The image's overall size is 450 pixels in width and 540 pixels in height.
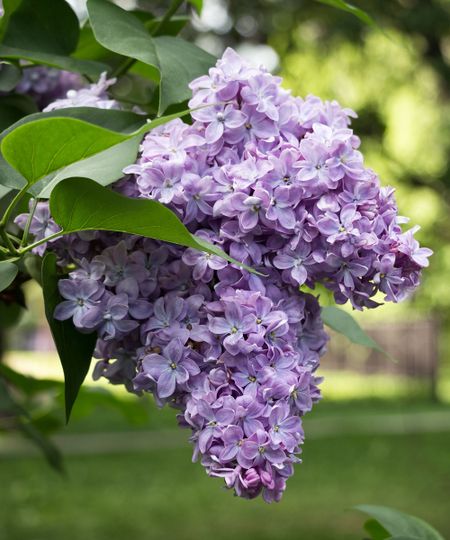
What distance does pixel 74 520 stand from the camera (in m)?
6.23

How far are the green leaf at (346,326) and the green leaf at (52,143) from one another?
42 centimetres

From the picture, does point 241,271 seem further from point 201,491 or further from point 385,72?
point 385,72

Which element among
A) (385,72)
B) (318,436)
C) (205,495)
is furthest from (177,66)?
(385,72)

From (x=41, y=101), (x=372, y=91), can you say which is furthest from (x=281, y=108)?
(x=372, y=91)

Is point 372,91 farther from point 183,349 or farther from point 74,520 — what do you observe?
point 183,349

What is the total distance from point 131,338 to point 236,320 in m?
0.11

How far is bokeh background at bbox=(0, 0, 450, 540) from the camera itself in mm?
6238

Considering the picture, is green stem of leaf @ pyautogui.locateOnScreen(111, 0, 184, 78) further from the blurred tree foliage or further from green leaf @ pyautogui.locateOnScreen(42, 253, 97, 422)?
the blurred tree foliage

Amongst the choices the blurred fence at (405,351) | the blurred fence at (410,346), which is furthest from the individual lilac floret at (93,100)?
the blurred fence at (410,346)

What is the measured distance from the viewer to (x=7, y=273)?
0.66m

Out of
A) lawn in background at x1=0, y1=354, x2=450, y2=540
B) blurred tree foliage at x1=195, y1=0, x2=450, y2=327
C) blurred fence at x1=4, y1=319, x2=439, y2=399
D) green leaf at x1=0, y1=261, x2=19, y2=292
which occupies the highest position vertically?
green leaf at x1=0, y1=261, x2=19, y2=292

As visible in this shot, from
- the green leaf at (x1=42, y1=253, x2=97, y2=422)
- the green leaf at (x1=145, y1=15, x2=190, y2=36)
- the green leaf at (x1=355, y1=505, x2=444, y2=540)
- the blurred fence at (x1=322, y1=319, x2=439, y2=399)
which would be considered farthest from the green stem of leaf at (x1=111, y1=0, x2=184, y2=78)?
the blurred fence at (x1=322, y1=319, x2=439, y2=399)

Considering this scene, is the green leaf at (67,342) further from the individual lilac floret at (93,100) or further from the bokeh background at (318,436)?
the bokeh background at (318,436)

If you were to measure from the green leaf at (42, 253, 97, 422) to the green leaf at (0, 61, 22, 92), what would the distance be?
28 cm
